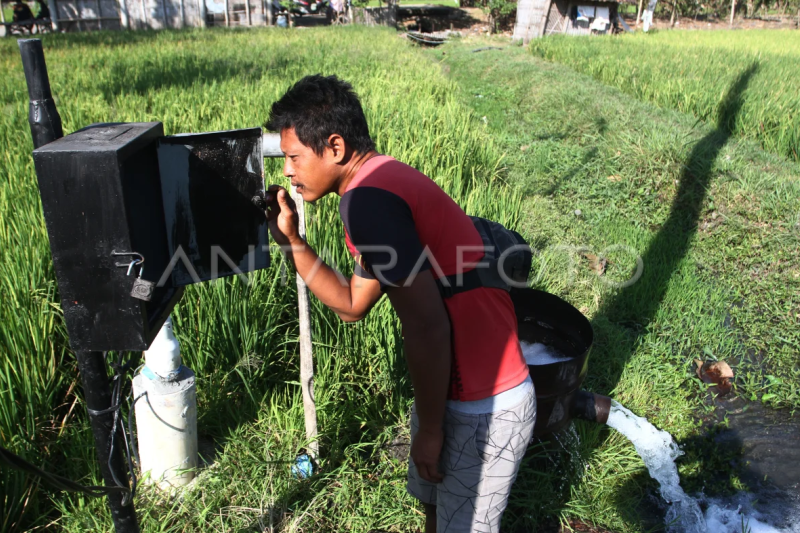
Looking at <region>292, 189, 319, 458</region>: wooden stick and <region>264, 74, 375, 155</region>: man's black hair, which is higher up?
<region>264, 74, 375, 155</region>: man's black hair

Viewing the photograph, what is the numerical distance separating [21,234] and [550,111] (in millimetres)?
6476

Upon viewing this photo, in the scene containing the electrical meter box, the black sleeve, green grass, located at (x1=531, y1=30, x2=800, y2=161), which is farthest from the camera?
green grass, located at (x1=531, y1=30, x2=800, y2=161)

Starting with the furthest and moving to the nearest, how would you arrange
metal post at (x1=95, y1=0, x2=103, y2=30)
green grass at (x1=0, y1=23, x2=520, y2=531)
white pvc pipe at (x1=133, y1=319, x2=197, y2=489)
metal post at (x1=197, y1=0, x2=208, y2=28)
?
metal post at (x1=197, y1=0, x2=208, y2=28)
metal post at (x1=95, y1=0, x2=103, y2=30)
green grass at (x1=0, y1=23, x2=520, y2=531)
white pvc pipe at (x1=133, y1=319, x2=197, y2=489)

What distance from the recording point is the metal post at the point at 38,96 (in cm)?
110

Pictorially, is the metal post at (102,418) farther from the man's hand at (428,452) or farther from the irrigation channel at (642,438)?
the irrigation channel at (642,438)

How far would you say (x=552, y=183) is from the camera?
5.60 metres

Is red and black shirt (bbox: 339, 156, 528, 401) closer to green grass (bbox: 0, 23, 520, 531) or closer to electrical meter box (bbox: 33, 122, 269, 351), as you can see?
electrical meter box (bbox: 33, 122, 269, 351)

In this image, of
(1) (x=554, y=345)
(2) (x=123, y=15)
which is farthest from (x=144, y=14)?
(1) (x=554, y=345)

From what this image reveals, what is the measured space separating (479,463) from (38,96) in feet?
4.09

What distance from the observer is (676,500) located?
7.92 feet

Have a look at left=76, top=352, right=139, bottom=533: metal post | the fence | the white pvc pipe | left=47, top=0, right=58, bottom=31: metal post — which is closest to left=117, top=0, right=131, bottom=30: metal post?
the fence

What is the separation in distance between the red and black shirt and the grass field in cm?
95

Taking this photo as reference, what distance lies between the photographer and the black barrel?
1939mm

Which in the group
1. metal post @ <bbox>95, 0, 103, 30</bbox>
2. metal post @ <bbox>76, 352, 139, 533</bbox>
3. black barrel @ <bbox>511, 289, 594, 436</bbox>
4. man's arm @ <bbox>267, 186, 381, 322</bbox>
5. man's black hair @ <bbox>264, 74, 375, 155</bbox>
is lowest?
black barrel @ <bbox>511, 289, 594, 436</bbox>
